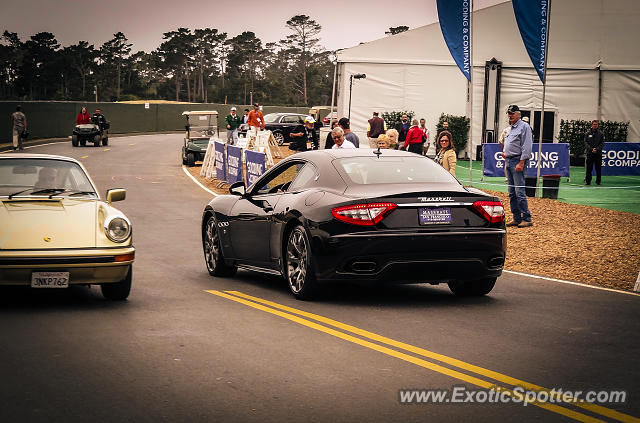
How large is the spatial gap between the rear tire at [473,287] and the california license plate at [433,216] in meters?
0.95

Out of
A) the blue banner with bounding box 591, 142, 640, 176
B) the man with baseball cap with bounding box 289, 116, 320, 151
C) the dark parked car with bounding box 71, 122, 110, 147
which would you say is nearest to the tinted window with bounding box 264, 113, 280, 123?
the man with baseball cap with bounding box 289, 116, 320, 151

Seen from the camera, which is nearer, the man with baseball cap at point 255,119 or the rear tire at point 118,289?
the rear tire at point 118,289

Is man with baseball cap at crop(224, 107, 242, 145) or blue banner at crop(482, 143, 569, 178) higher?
Result: man with baseball cap at crop(224, 107, 242, 145)

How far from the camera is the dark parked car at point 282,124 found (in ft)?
155

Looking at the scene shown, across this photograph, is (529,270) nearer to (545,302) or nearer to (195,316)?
(545,302)

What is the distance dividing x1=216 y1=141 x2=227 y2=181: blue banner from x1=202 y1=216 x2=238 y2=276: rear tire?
1767cm

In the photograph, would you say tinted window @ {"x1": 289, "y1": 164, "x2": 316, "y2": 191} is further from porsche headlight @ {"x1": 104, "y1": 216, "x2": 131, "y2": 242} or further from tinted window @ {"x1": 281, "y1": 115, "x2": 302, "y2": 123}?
tinted window @ {"x1": 281, "y1": 115, "x2": 302, "y2": 123}

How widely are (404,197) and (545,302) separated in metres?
1.85

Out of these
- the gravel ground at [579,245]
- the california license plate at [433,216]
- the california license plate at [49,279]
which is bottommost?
the gravel ground at [579,245]

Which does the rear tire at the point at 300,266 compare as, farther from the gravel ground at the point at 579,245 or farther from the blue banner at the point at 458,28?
the blue banner at the point at 458,28

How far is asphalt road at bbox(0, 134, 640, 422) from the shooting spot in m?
5.34

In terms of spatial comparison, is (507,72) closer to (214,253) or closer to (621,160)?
(621,160)

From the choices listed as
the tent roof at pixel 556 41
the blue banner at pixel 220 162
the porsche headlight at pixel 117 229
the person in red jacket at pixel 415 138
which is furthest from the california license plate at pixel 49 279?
the tent roof at pixel 556 41

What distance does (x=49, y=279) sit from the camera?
832 cm
